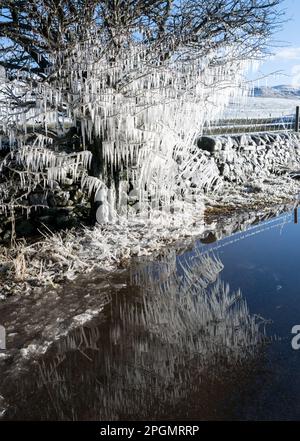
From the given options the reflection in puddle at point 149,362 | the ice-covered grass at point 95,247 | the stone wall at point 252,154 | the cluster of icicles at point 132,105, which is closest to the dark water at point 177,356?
the reflection in puddle at point 149,362

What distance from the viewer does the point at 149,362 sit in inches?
135

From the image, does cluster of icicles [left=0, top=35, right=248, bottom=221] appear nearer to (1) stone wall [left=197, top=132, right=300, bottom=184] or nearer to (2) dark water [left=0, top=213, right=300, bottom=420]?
(2) dark water [left=0, top=213, right=300, bottom=420]

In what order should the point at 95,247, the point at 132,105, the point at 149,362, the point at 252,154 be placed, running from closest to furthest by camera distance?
1. the point at 149,362
2. the point at 95,247
3. the point at 132,105
4. the point at 252,154

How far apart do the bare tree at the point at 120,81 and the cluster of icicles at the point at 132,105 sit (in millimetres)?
17

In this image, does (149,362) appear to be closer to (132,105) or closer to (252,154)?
(132,105)

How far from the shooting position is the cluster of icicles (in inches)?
230

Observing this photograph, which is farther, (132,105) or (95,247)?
Answer: (132,105)

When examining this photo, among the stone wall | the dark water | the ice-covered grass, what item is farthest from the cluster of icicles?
the stone wall

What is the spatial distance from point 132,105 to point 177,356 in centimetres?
416

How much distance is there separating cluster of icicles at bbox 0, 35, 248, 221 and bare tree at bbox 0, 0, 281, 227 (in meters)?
0.02

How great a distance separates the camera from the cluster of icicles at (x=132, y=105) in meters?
5.84

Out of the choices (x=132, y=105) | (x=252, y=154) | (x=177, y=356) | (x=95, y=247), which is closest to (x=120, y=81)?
(x=132, y=105)

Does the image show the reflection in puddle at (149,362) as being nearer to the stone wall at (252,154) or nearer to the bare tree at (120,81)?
the bare tree at (120,81)
